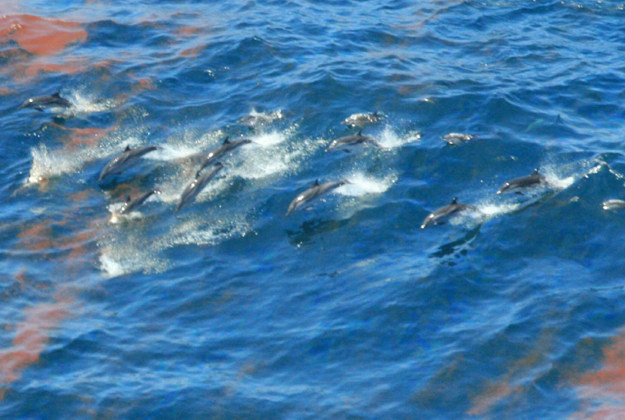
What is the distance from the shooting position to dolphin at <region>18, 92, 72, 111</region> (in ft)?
91.9

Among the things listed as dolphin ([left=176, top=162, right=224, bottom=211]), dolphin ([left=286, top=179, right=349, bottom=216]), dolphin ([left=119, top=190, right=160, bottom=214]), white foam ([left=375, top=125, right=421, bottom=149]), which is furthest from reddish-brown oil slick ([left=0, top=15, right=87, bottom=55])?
dolphin ([left=286, top=179, right=349, bottom=216])

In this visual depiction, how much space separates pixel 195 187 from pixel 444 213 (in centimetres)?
677

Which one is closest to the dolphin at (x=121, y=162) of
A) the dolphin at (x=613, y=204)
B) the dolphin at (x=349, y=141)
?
the dolphin at (x=349, y=141)

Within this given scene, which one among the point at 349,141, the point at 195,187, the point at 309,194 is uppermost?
the point at 349,141

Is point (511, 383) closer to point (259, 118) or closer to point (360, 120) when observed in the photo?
point (360, 120)

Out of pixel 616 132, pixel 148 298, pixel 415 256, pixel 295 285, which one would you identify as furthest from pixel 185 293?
pixel 616 132

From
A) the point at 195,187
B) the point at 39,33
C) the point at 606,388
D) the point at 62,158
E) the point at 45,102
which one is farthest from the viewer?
the point at 39,33

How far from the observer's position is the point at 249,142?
25.4m

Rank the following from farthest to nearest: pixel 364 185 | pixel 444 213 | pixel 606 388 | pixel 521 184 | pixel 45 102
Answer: pixel 45 102 < pixel 364 185 < pixel 521 184 < pixel 444 213 < pixel 606 388

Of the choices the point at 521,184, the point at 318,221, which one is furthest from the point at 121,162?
the point at 521,184

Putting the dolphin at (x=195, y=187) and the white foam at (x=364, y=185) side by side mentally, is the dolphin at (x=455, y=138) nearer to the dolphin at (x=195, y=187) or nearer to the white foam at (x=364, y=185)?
the white foam at (x=364, y=185)

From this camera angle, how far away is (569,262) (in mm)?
20812

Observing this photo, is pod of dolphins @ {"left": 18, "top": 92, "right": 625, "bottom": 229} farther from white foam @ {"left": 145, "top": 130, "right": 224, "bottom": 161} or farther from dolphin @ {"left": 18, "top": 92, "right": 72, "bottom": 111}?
white foam @ {"left": 145, "top": 130, "right": 224, "bottom": 161}

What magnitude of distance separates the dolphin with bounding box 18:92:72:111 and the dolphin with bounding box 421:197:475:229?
44.2 feet
